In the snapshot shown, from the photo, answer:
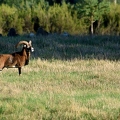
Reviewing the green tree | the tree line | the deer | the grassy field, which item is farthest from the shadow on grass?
the tree line

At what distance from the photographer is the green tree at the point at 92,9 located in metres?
37.3

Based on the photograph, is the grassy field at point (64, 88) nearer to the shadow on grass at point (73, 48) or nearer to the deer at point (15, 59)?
the shadow on grass at point (73, 48)

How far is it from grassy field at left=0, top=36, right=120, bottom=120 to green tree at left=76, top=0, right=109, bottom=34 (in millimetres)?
17088

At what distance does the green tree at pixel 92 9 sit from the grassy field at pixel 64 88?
17.1 metres

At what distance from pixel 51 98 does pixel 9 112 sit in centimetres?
130

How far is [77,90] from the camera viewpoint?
11.9 metres

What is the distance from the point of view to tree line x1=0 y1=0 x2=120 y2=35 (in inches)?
1499

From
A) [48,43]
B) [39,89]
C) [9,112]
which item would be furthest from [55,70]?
[48,43]

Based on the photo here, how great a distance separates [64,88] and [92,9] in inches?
1024

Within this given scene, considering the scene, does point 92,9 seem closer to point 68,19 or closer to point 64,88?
point 68,19

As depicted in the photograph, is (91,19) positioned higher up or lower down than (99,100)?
lower down

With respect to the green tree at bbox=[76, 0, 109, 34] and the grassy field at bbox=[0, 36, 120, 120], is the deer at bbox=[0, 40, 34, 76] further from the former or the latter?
the green tree at bbox=[76, 0, 109, 34]

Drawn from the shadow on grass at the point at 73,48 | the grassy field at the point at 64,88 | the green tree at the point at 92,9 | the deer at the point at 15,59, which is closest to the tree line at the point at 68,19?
the green tree at the point at 92,9

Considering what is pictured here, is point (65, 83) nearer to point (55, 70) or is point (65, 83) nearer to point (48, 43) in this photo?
point (55, 70)
